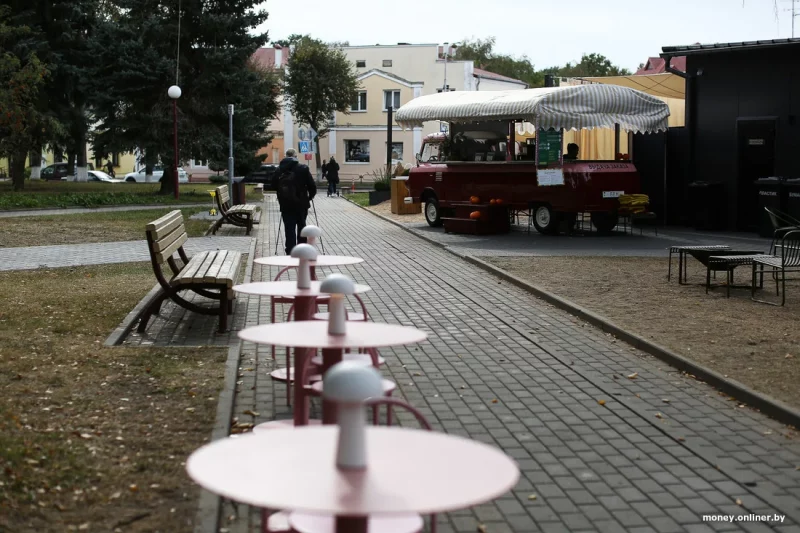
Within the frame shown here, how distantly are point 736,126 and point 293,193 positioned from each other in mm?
10603

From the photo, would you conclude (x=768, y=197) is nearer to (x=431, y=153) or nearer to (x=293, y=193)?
(x=431, y=153)

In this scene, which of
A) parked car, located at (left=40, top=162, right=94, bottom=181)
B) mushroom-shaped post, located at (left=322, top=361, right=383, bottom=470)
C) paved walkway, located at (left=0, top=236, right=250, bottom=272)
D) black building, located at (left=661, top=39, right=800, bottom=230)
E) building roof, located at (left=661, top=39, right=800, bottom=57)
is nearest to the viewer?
mushroom-shaped post, located at (left=322, top=361, right=383, bottom=470)

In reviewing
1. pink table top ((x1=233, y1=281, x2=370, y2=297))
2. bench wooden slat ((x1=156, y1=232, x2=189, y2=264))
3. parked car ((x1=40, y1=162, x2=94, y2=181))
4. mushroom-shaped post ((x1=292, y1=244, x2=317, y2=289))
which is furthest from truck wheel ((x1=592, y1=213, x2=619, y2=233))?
parked car ((x1=40, y1=162, x2=94, y2=181))

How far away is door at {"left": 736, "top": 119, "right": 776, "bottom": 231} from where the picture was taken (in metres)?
21.7

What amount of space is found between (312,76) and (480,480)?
67.2 m

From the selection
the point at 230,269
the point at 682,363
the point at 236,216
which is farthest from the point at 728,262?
the point at 236,216

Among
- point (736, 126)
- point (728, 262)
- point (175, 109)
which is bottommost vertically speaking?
point (728, 262)

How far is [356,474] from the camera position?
2873 millimetres

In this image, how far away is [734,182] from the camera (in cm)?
2225

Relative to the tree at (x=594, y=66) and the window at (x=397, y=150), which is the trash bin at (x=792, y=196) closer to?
the window at (x=397, y=150)

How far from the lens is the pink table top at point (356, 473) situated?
2.67 m

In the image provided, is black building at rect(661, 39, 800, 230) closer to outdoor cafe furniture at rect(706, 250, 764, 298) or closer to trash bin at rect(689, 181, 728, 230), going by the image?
trash bin at rect(689, 181, 728, 230)

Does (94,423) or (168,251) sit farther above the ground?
(168,251)

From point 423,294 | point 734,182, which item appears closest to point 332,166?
point 734,182
